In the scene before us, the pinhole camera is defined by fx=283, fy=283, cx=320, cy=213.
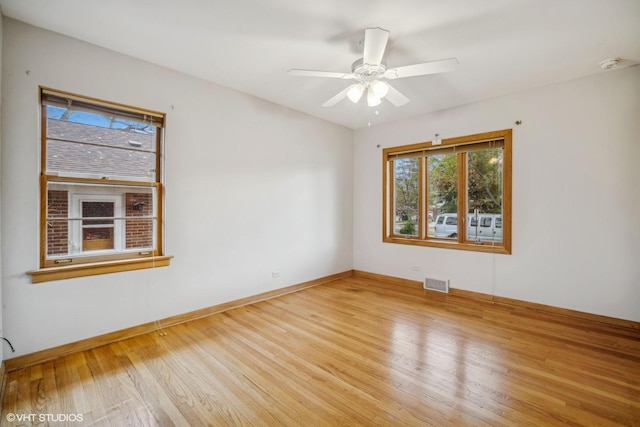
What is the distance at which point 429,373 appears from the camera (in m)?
2.23

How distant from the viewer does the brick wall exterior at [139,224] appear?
9.48ft

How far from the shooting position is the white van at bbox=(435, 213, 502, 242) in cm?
396

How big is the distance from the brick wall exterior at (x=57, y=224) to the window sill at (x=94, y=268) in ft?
0.60

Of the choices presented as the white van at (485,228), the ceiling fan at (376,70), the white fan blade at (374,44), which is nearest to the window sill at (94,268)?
the ceiling fan at (376,70)

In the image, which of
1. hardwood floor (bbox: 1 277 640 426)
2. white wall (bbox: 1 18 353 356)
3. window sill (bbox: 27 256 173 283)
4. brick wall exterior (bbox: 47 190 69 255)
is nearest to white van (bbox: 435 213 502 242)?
hardwood floor (bbox: 1 277 640 426)

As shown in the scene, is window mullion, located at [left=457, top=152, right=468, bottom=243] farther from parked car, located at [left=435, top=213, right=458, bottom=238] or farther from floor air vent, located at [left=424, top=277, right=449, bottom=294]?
floor air vent, located at [left=424, top=277, right=449, bottom=294]

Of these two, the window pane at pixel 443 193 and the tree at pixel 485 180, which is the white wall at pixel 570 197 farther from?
the window pane at pixel 443 193

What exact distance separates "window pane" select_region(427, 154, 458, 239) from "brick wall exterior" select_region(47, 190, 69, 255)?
181 inches

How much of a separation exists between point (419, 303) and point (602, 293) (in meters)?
1.98

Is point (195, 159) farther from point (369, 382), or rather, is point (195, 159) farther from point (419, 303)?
point (419, 303)

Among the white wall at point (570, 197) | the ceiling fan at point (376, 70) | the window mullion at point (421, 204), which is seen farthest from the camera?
the window mullion at point (421, 204)

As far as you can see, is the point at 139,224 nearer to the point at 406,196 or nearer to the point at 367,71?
the point at 367,71

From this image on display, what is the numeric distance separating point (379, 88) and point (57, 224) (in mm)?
3085

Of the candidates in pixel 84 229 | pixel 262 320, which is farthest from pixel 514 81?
pixel 84 229
